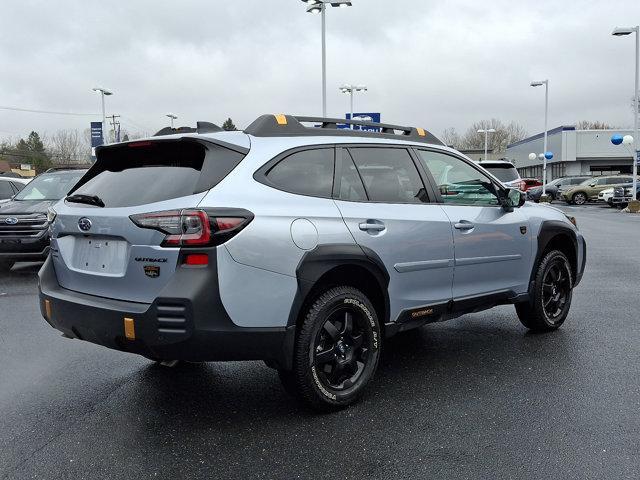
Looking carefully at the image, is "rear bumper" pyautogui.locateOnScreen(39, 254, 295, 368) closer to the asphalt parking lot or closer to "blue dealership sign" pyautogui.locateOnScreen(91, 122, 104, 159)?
the asphalt parking lot

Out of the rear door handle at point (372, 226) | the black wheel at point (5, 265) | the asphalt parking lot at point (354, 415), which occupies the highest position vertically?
the rear door handle at point (372, 226)

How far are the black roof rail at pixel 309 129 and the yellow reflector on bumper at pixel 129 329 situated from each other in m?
1.37

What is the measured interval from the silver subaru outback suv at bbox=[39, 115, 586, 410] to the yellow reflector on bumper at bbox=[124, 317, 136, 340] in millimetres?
16

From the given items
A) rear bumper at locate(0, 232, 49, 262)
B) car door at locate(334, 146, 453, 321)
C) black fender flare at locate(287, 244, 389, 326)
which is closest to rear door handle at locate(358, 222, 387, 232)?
car door at locate(334, 146, 453, 321)

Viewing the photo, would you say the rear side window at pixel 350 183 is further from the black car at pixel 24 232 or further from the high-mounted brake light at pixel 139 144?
the black car at pixel 24 232

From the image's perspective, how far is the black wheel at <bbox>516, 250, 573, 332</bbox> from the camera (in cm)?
548

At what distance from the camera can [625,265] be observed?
33.0 feet

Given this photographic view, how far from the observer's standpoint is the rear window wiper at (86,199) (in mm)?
3731

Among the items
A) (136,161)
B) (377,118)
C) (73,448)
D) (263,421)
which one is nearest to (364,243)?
(263,421)

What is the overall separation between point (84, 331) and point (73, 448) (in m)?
0.66

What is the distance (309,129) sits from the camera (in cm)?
413

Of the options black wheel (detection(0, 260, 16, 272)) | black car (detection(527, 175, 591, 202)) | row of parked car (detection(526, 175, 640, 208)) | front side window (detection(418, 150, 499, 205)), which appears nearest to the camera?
front side window (detection(418, 150, 499, 205))

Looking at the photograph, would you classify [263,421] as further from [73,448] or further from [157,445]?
[73,448]

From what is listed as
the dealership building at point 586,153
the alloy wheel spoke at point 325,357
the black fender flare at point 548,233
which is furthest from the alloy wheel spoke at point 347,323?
the dealership building at point 586,153
